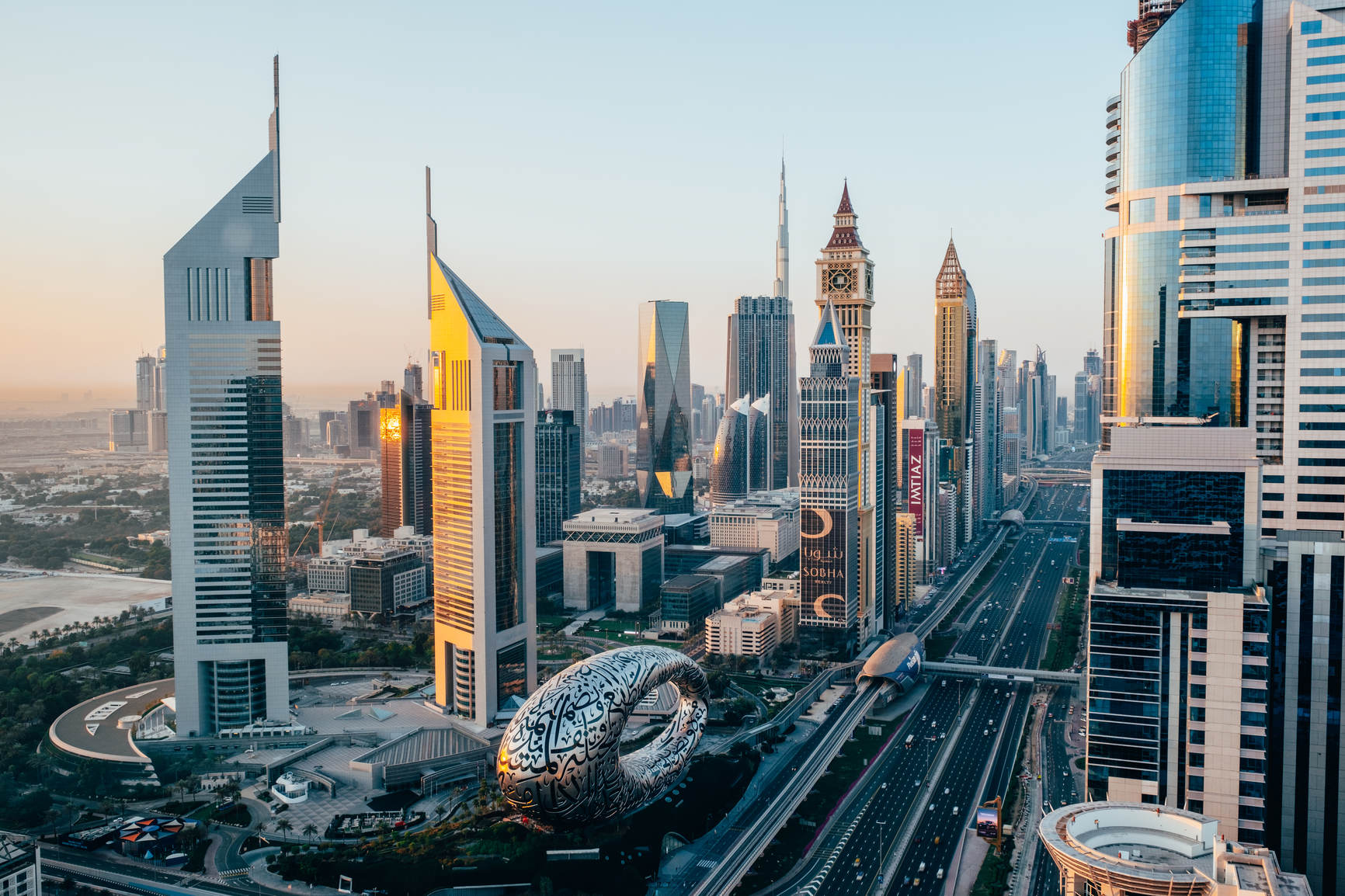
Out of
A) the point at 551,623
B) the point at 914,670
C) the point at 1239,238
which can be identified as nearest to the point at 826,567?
the point at 914,670

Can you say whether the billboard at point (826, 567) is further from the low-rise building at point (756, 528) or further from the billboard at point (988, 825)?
the low-rise building at point (756, 528)

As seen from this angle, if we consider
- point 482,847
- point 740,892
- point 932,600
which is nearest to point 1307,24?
point 740,892

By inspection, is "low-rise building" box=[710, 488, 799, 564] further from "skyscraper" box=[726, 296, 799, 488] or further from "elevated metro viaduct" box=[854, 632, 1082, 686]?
"skyscraper" box=[726, 296, 799, 488]

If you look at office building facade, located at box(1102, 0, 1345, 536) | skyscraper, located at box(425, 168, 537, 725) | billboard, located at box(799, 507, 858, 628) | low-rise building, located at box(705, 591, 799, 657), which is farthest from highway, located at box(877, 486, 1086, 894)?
skyscraper, located at box(425, 168, 537, 725)

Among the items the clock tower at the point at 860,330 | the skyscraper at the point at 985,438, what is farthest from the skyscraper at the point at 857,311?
the skyscraper at the point at 985,438

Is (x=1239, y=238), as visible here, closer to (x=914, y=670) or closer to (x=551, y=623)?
(x=914, y=670)

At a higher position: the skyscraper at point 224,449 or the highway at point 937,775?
the skyscraper at point 224,449

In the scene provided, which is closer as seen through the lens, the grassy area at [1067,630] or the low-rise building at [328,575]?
the grassy area at [1067,630]
